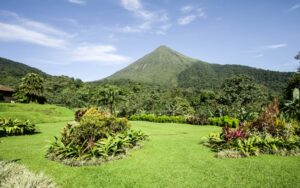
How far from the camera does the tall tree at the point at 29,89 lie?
2012 inches

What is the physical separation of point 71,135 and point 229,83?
2101 inches

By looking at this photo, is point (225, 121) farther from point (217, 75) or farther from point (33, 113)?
point (217, 75)

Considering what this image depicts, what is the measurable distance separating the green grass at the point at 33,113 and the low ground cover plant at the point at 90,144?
52.8ft

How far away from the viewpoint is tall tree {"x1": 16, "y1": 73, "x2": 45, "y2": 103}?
5109cm

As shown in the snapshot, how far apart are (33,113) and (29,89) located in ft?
87.8

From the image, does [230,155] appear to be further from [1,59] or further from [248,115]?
[1,59]

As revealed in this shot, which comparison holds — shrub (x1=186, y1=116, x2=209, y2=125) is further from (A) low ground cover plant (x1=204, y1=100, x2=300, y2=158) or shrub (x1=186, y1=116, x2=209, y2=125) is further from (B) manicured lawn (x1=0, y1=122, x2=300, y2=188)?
(B) manicured lawn (x1=0, y1=122, x2=300, y2=188)

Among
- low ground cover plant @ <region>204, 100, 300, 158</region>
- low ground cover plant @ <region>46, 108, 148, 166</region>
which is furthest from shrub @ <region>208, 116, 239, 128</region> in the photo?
low ground cover plant @ <region>46, 108, 148, 166</region>

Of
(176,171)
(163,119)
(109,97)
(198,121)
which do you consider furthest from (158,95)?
(176,171)

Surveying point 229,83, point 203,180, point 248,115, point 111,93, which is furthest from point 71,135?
point 229,83

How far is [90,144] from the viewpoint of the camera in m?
9.52

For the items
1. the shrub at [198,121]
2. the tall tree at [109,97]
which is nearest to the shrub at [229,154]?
the shrub at [198,121]

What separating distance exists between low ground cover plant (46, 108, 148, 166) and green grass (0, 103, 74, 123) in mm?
16092

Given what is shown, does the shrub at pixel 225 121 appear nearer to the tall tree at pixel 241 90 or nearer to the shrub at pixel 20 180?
the shrub at pixel 20 180
